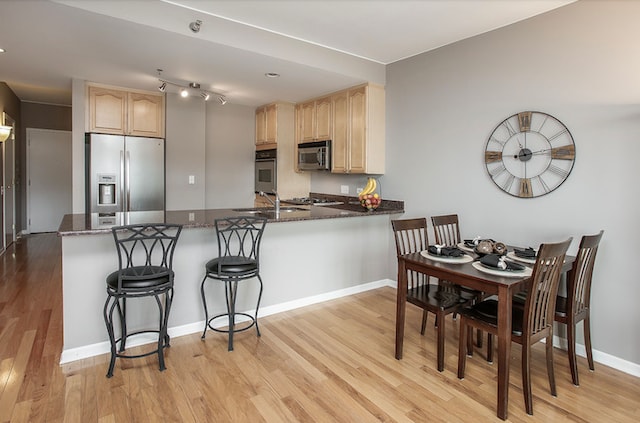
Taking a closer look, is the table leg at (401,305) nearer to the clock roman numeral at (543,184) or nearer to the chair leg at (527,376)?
the chair leg at (527,376)

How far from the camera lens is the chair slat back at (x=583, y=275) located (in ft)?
7.23

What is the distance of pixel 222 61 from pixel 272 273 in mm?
2057

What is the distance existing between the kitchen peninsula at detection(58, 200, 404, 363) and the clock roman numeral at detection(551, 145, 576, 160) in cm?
167

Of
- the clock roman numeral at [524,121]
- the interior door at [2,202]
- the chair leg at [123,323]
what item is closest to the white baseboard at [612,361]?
the clock roman numeral at [524,121]

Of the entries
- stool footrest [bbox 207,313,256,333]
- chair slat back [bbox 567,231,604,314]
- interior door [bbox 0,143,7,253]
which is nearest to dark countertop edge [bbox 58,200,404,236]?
stool footrest [bbox 207,313,256,333]

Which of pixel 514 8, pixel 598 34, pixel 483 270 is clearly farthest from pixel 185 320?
pixel 598 34

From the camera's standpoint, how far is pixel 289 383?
230 cm

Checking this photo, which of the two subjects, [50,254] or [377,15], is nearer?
[377,15]

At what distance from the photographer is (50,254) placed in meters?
5.62

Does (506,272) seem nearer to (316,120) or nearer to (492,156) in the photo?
(492,156)

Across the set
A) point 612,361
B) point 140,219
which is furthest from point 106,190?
point 612,361

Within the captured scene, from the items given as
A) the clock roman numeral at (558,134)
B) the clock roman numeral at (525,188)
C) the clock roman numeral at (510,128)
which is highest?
the clock roman numeral at (510,128)

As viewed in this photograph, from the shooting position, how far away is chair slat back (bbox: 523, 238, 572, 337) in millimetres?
A: 1941

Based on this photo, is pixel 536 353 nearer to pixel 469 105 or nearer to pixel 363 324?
pixel 363 324
